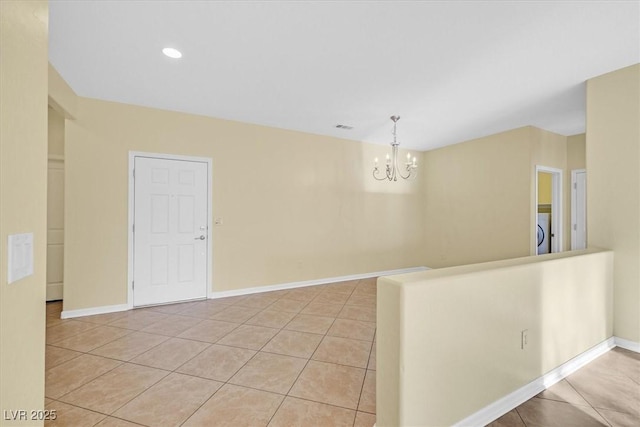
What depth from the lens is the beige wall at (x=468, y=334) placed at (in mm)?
1351

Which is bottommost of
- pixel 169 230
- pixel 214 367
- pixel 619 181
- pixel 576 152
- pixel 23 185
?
pixel 214 367

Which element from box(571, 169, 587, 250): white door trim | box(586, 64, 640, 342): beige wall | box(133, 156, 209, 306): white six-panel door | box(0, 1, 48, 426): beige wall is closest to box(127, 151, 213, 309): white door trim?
box(133, 156, 209, 306): white six-panel door

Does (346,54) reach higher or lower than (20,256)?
higher

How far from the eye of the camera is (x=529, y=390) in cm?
187

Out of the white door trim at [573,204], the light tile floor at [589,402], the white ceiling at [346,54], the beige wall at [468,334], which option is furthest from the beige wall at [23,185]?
the white door trim at [573,204]

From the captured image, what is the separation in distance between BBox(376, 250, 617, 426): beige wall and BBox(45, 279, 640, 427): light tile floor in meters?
0.29

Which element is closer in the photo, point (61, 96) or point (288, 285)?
point (61, 96)

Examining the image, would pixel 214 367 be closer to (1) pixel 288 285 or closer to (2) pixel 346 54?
(1) pixel 288 285

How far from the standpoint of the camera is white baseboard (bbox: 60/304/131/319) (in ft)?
10.6

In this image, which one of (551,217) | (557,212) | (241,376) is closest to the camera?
(241,376)

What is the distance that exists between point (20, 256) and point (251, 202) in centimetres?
341

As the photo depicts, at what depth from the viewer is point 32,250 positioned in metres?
0.96

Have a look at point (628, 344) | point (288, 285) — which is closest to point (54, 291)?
point (288, 285)

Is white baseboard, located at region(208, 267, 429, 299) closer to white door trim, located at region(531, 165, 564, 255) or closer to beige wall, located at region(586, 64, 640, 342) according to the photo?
white door trim, located at region(531, 165, 564, 255)
